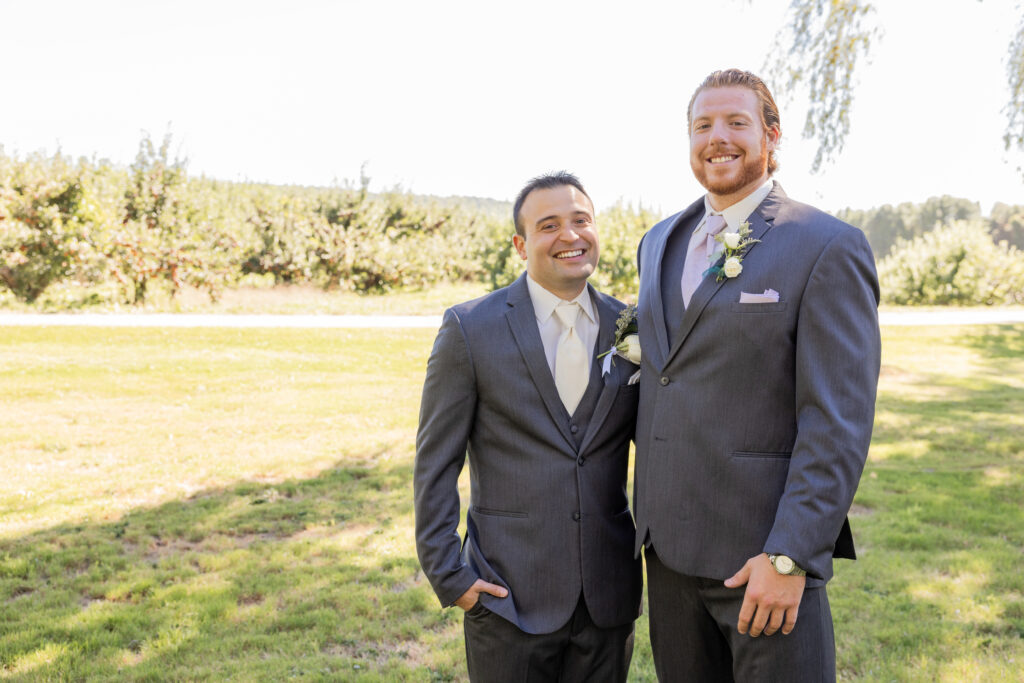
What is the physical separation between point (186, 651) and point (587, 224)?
3330 mm

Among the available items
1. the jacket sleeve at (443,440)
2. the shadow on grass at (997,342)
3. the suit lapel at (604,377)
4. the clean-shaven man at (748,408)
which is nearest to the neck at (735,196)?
the clean-shaven man at (748,408)

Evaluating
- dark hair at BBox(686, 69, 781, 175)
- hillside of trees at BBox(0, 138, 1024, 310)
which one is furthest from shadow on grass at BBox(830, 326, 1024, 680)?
hillside of trees at BBox(0, 138, 1024, 310)

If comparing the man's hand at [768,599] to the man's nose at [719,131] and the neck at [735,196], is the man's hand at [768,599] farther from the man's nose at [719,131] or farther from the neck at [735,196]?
the man's nose at [719,131]

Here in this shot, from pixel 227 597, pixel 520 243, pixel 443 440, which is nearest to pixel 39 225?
pixel 227 597

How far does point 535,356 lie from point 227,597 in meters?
3.40

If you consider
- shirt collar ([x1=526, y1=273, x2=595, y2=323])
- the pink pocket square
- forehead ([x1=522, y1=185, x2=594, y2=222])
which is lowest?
shirt collar ([x1=526, y1=273, x2=595, y2=323])

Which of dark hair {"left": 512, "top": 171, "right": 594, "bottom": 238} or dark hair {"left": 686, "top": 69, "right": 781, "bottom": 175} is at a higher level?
dark hair {"left": 686, "top": 69, "right": 781, "bottom": 175}

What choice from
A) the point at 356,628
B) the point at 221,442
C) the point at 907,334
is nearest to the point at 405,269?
the point at 907,334

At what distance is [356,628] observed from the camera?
4570 mm

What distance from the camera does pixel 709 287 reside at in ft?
7.62

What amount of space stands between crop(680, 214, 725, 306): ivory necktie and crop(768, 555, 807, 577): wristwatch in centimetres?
82

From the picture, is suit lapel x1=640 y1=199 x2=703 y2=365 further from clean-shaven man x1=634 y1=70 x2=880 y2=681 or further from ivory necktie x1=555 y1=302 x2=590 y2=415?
ivory necktie x1=555 y1=302 x2=590 y2=415

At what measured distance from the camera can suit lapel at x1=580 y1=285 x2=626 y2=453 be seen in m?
2.56

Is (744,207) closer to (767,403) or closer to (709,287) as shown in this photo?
(709,287)
